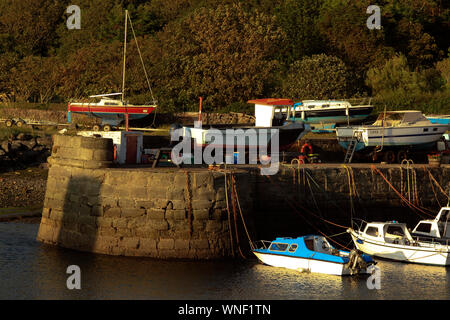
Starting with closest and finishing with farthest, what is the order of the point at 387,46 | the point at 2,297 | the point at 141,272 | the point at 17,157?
the point at 2,297, the point at 141,272, the point at 17,157, the point at 387,46

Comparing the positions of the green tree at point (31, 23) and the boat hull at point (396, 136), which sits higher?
the green tree at point (31, 23)

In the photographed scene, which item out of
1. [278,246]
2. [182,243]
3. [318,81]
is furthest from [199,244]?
[318,81]

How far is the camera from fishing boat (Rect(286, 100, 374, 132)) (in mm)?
48375

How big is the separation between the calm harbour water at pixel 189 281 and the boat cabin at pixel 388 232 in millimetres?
1414

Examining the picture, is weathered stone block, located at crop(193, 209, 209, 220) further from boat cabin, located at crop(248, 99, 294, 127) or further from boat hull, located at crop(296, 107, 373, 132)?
boat hull, located at crop(296, 107, 373, 132)

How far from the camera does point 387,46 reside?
60.3m

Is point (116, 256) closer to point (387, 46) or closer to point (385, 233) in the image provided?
point (385, 233)

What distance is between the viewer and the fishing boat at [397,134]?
37.2 m

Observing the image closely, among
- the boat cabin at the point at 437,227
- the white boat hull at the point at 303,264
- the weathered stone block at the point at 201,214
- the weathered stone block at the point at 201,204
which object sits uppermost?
the weathered stone block at the point at 201,204

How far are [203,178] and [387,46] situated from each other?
38.0 meters

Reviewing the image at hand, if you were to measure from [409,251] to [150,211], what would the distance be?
31.0ft

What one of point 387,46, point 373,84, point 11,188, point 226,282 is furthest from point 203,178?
point 387,46

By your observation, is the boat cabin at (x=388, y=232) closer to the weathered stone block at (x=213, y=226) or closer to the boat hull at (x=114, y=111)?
the weathered stone block at (x=213, y=226)

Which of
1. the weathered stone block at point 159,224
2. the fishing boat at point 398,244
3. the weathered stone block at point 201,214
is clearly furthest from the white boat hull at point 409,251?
the weathered stone block at point 159,224
